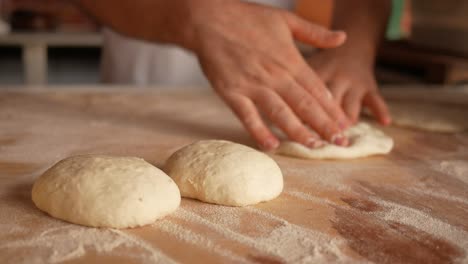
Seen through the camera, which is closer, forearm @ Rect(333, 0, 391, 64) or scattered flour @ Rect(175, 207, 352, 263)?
scattered flour @ Rect(175, 207, 352, 263)

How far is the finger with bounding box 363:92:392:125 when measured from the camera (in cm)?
177

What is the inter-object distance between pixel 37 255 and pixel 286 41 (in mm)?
880

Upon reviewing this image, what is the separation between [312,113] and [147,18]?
2.01ft

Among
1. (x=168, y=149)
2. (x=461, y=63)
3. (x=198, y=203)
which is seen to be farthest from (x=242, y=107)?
(x=461, y=63)

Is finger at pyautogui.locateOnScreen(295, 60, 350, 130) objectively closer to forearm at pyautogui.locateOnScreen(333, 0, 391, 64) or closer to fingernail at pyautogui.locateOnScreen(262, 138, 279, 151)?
fingernail at pyautogui.locateOnScreen(262, 138, 279, 151)

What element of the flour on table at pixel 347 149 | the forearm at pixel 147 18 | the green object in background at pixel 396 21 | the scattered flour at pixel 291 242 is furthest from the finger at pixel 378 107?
the green object in background at pixel 396 21

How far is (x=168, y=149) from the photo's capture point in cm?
146

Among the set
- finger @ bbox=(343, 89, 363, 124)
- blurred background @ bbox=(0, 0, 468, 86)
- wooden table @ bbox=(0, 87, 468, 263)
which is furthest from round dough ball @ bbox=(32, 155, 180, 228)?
blurred background @ bbox=(0, 0, 468, 86)

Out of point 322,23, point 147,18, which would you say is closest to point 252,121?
point 147,18

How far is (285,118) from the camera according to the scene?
1.46 m

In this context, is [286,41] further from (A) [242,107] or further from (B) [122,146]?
(B) [122,146]

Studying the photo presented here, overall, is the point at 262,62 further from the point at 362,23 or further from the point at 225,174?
the point at 362,23

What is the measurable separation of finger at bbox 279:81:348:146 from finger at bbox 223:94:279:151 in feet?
0.31

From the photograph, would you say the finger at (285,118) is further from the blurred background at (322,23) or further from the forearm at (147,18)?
the blurred background at (322,23)
